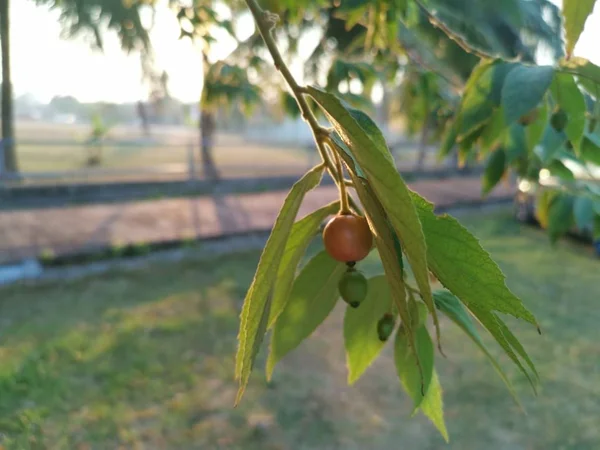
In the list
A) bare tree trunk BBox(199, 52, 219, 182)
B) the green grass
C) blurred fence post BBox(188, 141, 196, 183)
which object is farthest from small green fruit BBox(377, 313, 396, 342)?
bare tree trunk BBox(199, 52, 219, 182)

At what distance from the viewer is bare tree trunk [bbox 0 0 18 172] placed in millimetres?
5410

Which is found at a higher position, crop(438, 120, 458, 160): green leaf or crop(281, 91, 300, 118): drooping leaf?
crop(281, 91, 300, 118): drooping leaf

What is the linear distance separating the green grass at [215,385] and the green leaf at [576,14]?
4.50 ft

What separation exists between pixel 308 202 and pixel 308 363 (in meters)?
3.17

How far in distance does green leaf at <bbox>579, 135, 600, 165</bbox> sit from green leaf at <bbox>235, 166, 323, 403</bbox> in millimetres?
381

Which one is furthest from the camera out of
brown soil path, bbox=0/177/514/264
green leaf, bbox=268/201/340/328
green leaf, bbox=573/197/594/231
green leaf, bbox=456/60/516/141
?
brown soil path, bbox=0/177/514/264

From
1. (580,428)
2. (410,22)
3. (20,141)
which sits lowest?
(580,428)

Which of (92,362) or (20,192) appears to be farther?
(20,192)

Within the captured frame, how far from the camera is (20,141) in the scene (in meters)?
5.00

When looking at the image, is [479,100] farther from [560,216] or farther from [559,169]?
[560,216]

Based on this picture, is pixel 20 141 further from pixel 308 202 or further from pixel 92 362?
pixel 92 362

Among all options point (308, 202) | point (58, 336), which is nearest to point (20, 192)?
point (308, 202)

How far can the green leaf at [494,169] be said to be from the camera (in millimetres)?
672

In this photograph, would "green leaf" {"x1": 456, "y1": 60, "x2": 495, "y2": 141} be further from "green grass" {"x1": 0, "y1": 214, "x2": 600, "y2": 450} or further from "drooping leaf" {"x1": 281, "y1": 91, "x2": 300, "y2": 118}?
"green grass" {"x1": 0, "y1": 214, "x2": 600, "y2": 450}
